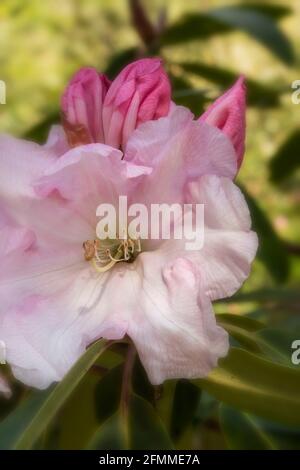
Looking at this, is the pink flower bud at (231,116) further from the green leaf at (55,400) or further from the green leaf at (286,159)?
the green leaf at (286,159)

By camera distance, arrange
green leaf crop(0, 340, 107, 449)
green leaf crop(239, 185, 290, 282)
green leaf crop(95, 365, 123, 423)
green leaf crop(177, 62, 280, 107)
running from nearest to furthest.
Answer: green leaf crop(0, 340, 107, 449), green leaf crop(95, 365, 123, 423), green leaf crop(239, 185, 290, 282), green leaf crop(177, 62, 280, 107)

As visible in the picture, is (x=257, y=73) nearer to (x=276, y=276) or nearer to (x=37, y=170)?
(x=276, y=276)

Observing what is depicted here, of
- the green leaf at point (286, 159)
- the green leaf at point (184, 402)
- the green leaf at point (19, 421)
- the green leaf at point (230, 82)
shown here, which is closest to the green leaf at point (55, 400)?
the green leaf at point (19, 421)

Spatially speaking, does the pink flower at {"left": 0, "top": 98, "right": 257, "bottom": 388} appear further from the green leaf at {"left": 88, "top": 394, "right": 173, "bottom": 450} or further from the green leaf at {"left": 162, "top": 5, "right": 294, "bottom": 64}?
the green leaf at {"left": 162, "top": 5, "right": 294, "bottom": 64}

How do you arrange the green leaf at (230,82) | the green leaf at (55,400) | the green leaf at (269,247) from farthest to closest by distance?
1. the green leaf at (230,82)
2. the green leaf at (269,247)
3. the green leaf at (55,400)

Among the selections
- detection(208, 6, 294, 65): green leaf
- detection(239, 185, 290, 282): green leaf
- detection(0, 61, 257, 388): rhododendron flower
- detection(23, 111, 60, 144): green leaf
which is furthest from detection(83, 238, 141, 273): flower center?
detection(208, 6, 294, 65): green leaf

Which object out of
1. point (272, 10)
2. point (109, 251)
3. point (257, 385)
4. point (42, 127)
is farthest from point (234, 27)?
point (257, 385)

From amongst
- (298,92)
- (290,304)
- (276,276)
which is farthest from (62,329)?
(276,276)
